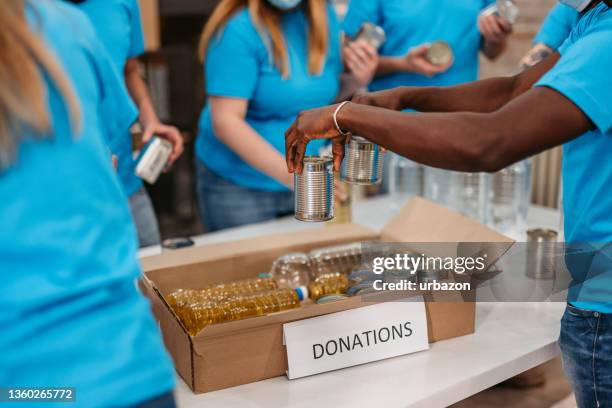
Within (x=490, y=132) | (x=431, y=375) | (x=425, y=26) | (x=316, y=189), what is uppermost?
(x=425, y=26)

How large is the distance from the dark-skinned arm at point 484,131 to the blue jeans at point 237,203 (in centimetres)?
111

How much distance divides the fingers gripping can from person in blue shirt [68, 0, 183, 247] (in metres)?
0.70

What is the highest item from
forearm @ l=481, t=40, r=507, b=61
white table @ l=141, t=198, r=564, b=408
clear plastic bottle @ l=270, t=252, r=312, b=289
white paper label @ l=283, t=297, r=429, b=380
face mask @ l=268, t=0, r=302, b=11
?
face mask @ l=268, t=0, r=302, b=11

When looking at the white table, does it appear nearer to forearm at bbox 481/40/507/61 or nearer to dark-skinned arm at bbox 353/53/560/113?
dark-skinned arm at bbox 353/53/560/113

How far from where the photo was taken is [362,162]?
1224 millimetres

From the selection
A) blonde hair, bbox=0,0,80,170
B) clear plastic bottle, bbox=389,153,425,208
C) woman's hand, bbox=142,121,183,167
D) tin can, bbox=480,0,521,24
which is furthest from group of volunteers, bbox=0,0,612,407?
clear plastic bottle, bbox=389,153,425,208

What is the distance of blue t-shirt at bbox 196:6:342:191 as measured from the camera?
189cm

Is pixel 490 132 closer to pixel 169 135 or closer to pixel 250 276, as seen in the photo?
pixel 250 276

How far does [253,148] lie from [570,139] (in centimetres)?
113

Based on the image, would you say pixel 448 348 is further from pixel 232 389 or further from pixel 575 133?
pixel 575 133

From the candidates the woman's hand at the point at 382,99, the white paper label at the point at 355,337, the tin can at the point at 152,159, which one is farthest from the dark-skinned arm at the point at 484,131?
the tin can at the point at 152,159

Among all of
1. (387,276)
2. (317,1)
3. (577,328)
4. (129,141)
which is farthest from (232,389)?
(317,1)

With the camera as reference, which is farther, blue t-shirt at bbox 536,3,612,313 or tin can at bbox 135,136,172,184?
tin can at bbox 135,136,172,184

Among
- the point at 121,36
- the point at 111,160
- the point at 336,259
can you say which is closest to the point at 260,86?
the point at 121,36
